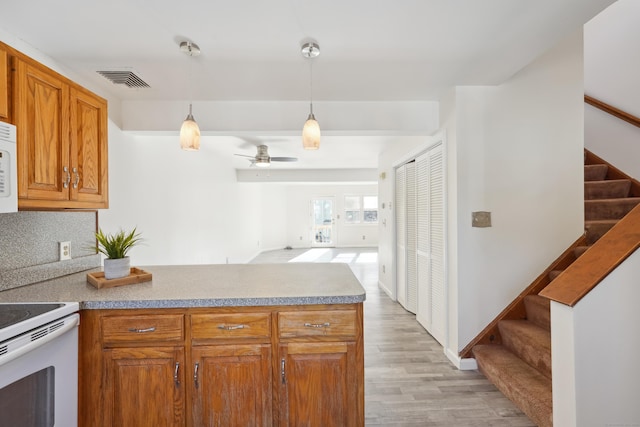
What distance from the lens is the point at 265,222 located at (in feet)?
32.3

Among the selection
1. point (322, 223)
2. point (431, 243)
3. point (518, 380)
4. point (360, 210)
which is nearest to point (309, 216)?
point (322, 223)

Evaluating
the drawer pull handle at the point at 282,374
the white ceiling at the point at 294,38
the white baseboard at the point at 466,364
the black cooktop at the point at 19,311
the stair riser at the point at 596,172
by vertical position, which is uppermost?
the white ceiling at the point at 294,38

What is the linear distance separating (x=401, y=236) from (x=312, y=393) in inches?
121

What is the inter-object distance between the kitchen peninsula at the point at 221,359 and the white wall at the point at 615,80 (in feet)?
11.9

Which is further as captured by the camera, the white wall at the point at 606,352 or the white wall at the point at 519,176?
the white wall at the point at 519,176

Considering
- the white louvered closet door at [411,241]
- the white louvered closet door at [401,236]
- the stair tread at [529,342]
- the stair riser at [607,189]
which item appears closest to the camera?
the stair tread at [529,342]

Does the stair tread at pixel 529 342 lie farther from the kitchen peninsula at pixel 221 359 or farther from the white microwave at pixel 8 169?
the white microwave at pixel 8 169

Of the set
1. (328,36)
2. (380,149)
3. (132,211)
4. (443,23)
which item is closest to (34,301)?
(132,211)

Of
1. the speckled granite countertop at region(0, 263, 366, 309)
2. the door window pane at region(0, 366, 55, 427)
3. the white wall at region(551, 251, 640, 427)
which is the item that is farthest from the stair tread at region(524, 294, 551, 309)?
the door window pane at region(0, 366, 55, 427)

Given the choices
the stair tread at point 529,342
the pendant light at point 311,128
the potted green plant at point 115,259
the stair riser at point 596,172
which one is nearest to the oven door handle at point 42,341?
the potted green plant at point 115,259

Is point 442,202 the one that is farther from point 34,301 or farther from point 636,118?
point 34,301

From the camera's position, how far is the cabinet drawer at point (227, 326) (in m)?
1.50

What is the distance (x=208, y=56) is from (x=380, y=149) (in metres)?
3.49

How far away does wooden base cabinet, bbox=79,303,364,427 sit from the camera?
4.86 ft
